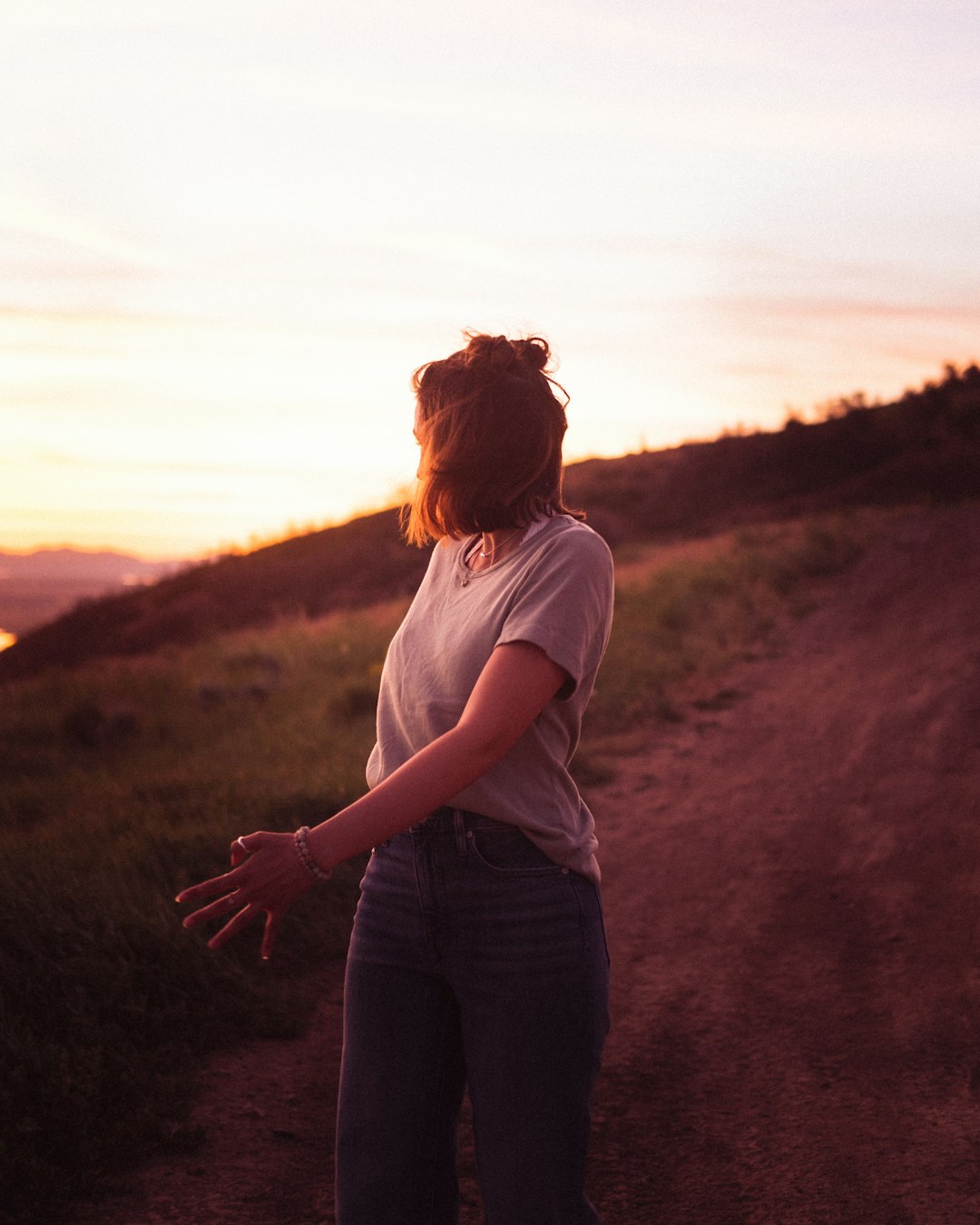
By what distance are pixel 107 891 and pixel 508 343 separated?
3796 mm

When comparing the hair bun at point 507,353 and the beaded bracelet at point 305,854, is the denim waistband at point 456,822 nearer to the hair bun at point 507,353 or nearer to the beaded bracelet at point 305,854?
the beaded bracelet at point 305,854

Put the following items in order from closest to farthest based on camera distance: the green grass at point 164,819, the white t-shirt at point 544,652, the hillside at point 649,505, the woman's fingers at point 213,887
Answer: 1. the woman's fingers at point 213,887
2. the white t-shirt at point 544,652
3. the green grass at point 164,819
4. the hillside at point 649,505

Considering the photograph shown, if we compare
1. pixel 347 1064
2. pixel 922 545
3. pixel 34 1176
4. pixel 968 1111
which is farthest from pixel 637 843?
pixel 922 545

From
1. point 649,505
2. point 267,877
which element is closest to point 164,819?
point 267,877

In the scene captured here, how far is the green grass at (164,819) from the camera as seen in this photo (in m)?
3.75

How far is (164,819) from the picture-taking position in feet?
20.8

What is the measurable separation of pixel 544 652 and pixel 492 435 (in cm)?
40

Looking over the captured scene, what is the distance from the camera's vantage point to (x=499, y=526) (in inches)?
77.4

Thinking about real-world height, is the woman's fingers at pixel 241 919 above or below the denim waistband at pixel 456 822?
below

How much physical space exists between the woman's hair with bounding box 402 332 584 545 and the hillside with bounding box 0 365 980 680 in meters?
16.7

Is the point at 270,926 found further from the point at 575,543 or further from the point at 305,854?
the point at 575,543

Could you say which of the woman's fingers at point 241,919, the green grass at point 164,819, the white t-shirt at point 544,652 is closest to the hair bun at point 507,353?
the white t-shirt at point 544,652

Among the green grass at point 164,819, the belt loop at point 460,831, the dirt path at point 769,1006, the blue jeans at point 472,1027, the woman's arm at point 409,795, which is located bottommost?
the dirt path at point 769,1006

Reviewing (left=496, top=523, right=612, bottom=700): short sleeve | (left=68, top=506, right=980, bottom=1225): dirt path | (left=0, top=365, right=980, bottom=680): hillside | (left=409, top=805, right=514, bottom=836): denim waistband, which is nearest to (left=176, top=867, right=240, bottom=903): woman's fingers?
(left=409, top=805, right=514, bottom=836): denim waistband
